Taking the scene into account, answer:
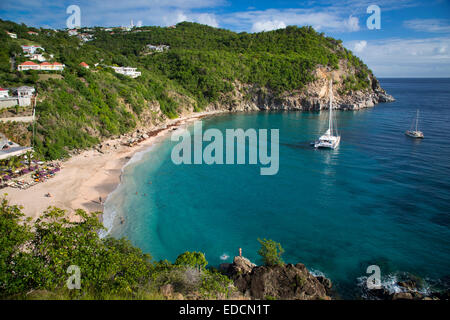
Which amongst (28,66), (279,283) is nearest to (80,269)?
(279,283)

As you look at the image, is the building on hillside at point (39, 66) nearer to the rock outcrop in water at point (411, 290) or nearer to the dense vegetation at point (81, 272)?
the dense vegetation at point (81, 272)

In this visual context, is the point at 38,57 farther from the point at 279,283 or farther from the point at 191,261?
the point at 279,283

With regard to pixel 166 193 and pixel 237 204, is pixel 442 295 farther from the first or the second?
pixel 166 193

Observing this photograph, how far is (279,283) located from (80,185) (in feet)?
83.7

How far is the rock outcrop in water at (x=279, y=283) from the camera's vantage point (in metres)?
16.1

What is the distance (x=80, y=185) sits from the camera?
30.9 m

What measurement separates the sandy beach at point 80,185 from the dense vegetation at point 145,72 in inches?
153

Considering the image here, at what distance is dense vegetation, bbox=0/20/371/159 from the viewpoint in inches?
1705

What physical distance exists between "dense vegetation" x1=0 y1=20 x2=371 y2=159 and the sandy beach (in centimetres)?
388

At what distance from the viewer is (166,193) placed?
3144cm

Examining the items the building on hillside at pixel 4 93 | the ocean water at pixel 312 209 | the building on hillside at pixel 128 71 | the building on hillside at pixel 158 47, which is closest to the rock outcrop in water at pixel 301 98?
the building on hillside at pixel 128 71

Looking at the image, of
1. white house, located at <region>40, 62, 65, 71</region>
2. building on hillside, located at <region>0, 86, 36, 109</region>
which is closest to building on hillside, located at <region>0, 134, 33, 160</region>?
building on hillside, located at <region>0, 86, 36, 109</region>

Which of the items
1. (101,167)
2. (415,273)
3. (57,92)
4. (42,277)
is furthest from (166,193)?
(57,92)

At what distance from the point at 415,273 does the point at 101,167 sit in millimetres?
37052
